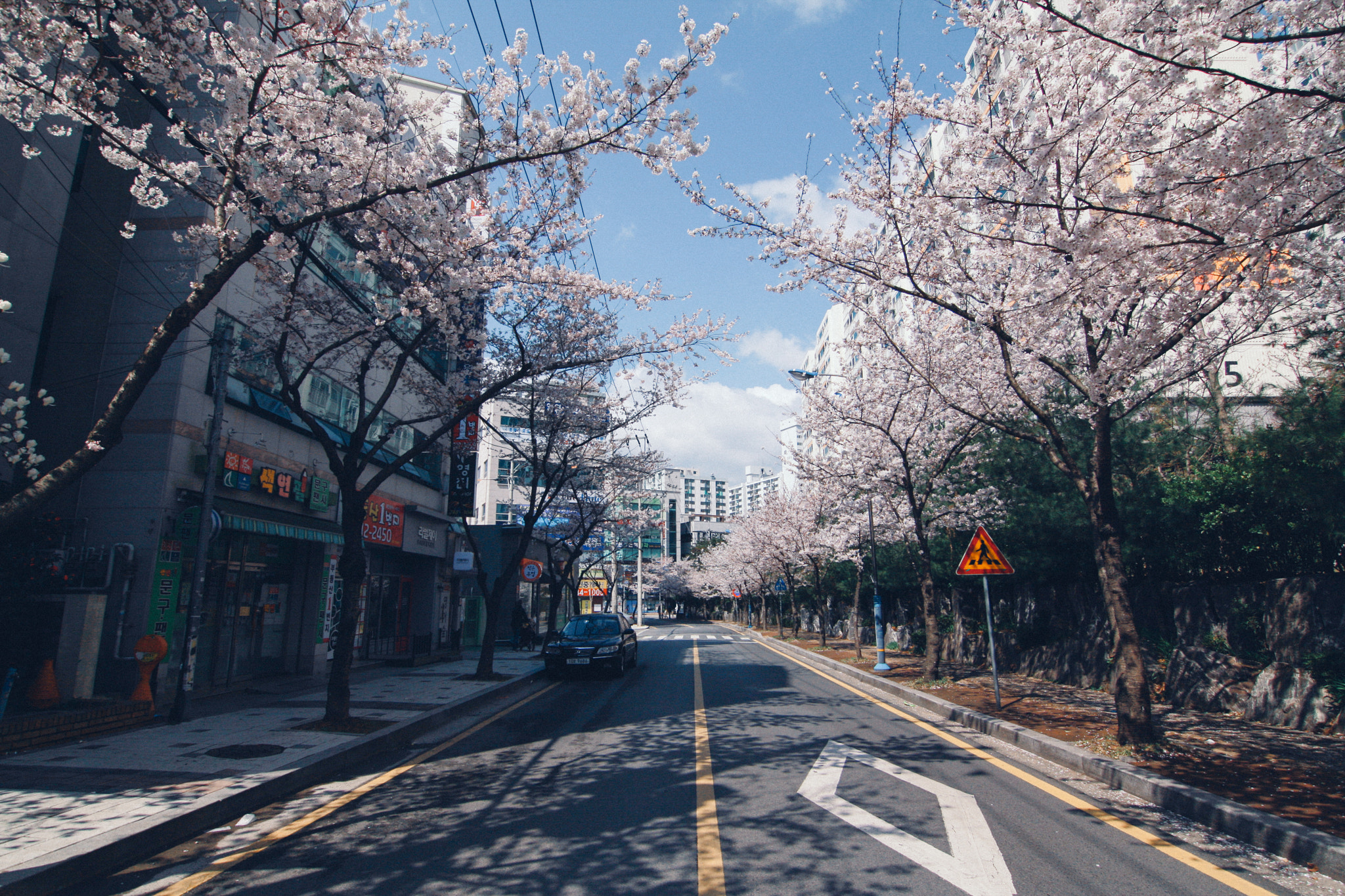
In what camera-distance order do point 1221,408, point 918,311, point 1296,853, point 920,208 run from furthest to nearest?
point 1221,408 < point 918,311 < point 920,208 < point 1296,853

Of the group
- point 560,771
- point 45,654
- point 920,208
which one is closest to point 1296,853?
point 560,771

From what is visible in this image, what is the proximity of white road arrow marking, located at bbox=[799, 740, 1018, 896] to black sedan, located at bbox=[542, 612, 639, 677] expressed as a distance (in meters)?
9.96

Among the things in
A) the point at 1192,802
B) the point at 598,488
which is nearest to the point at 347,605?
the point at 1192,802

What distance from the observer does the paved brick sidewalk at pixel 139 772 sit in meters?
4.95

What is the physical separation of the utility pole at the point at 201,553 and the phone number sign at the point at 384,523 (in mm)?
6792

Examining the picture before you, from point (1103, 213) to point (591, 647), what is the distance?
1362 cm

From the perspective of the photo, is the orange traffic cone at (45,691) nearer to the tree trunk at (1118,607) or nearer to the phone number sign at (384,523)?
the phone number sign at (384,523)

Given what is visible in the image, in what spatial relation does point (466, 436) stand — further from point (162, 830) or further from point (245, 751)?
point (162, 830)

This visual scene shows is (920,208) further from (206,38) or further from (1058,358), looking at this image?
(206,38)

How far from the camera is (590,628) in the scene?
18.0 metres

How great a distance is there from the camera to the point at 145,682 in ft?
32.5

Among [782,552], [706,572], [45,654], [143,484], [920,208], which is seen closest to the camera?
[920,208]

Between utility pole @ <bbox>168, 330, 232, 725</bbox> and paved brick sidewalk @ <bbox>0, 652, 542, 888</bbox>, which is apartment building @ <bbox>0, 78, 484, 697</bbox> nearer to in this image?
utility pole @ <bbox>168, 330, 232, 725</bbox>

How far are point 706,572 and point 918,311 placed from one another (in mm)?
58915
